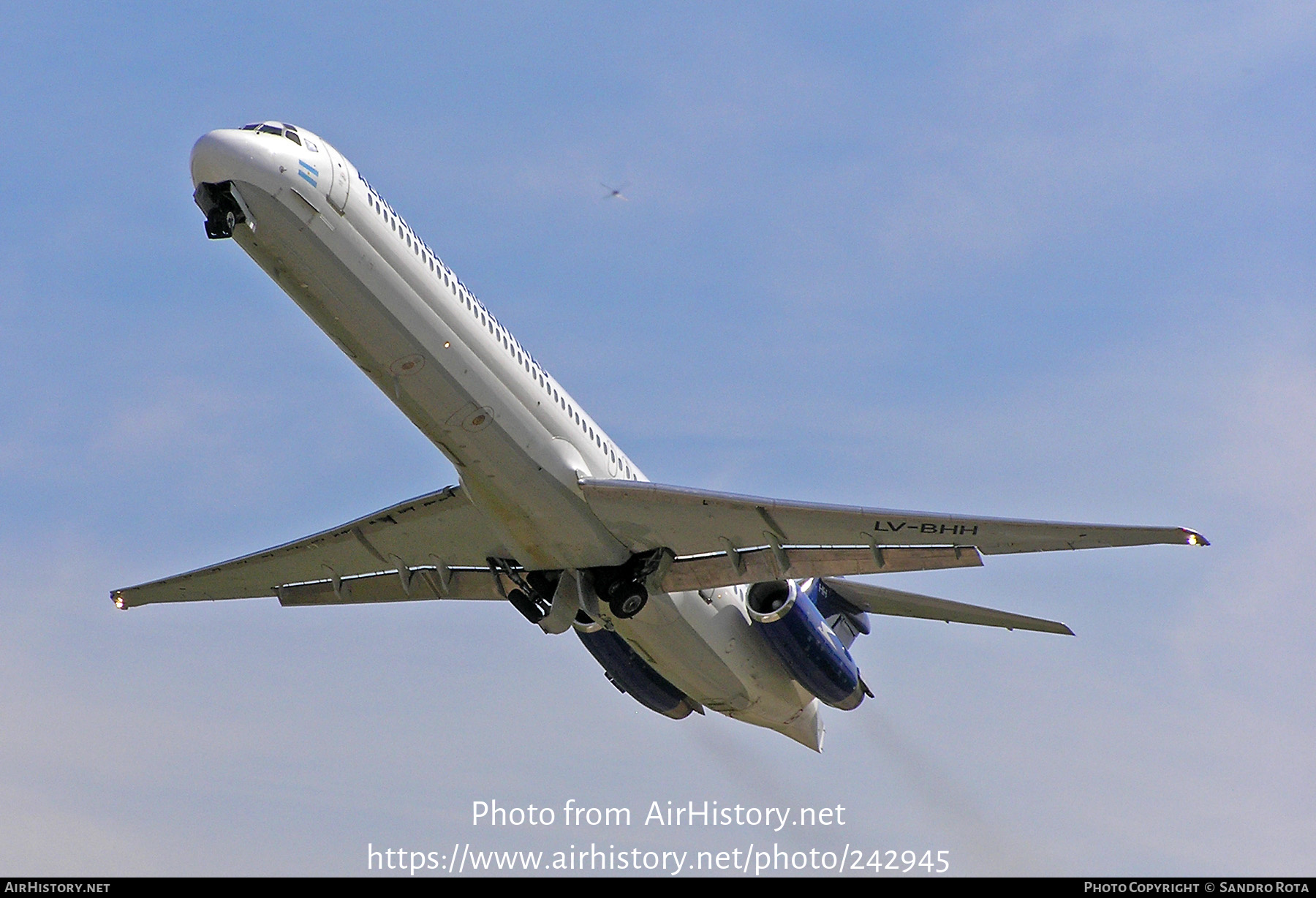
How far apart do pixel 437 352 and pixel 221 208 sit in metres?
3.80

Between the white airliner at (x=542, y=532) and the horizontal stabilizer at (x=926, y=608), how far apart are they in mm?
58

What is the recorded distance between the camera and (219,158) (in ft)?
65.5

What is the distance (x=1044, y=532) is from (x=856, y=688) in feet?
28.2

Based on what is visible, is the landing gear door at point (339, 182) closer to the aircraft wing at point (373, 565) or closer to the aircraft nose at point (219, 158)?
the aircraft nose at point (219, 158)

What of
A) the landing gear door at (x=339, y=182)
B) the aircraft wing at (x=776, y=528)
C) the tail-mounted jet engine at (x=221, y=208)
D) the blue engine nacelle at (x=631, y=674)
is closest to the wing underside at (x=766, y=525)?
the aircraft wing at (x=776, y=528)

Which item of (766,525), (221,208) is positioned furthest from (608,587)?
(221,208)

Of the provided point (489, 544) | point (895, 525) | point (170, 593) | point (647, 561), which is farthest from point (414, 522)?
point (895, 525)

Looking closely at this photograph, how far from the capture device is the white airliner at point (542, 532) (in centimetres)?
2080

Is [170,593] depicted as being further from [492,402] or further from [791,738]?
[791,738]

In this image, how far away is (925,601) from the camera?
95.6 feet

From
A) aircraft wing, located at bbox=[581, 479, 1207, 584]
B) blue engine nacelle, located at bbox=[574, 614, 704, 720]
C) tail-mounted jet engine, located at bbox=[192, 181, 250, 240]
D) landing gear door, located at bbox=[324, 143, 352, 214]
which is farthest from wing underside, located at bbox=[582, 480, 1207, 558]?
tail-mounted jet engine, located at bbox=[192, 181, 250, 240]

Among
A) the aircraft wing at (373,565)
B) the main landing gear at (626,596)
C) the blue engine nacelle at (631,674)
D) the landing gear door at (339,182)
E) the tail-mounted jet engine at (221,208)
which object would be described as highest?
the landing gear door at (339,182)

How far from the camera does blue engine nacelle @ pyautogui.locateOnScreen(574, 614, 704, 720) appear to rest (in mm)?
29078

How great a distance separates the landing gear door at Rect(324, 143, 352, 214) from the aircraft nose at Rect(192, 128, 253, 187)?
1284mm
